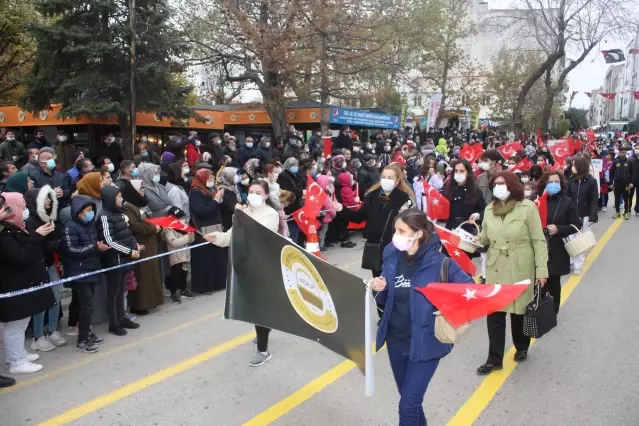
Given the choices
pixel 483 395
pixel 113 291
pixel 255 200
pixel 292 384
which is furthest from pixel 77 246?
pixel 483 395

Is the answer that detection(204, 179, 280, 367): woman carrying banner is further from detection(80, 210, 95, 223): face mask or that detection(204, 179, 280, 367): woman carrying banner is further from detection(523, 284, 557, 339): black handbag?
detection(523, 284, 557, 339): black handbag

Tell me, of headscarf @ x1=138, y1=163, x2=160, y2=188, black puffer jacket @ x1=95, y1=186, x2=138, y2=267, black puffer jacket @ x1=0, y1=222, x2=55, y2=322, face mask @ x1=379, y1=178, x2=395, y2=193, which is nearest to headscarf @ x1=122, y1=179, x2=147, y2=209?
headscarf @ x1=138, y1=163, x2=160, y2=188

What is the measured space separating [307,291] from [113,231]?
9.85ft

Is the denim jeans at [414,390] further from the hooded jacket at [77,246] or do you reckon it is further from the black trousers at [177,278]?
the black trousers at [177,278]

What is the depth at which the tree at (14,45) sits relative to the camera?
18.1 metres

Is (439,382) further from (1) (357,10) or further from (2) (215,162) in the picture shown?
(1) (357,10)

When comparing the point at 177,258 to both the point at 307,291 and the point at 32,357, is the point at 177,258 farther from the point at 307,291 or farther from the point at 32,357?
the point at 307,291

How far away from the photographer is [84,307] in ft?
18.8

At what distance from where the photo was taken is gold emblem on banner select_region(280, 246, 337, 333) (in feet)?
12.7

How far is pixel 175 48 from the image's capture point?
Answer: 15.3 m

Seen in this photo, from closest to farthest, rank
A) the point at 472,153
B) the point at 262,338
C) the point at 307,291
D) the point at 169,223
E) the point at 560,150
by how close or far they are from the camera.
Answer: the point at 307,291, the point at 262,338, the point at 169,223, the point at 560,150, the point at 472,153

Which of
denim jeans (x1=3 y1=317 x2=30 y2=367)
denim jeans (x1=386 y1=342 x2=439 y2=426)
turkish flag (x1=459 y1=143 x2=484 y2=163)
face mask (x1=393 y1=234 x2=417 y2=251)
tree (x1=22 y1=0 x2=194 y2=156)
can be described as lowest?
denim jeans (x1=3 y1=317 x2=30 y2=367)

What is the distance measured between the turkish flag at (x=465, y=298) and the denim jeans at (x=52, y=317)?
4260mm

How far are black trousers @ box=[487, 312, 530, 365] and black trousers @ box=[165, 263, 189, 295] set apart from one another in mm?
4288
